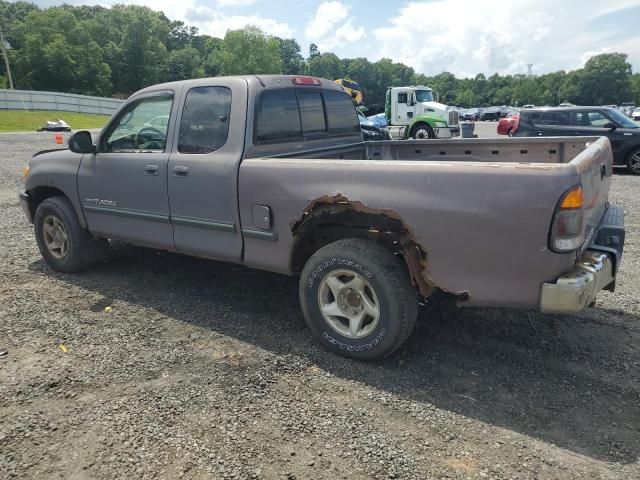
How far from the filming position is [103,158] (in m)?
4.71

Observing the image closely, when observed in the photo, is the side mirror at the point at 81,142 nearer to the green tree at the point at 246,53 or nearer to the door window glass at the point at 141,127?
the door window glass at the point at 141,127

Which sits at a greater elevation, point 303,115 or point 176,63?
point 176,63

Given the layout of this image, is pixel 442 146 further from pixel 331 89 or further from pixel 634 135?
pixel 634 135

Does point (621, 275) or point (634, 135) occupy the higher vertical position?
point (634, 135)

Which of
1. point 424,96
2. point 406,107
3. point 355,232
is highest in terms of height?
point 424,96

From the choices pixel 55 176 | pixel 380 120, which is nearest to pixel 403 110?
pixel 380 120

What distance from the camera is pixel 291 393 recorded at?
309 centimetres

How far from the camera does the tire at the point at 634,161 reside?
11.7 metres

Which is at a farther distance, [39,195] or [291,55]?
[291,55]

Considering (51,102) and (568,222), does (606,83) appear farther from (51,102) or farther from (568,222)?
(568,222)

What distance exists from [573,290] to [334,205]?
4.96ft

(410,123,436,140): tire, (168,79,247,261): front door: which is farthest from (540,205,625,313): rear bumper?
(410,123,436,140): tire

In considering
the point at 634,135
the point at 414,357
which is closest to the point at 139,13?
the point at 634,135

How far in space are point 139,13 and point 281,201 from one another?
105 m
